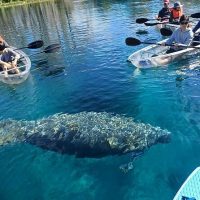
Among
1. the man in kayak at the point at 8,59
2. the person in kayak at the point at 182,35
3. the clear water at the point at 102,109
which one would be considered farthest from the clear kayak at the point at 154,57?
the man in kayak at the point at 8,59

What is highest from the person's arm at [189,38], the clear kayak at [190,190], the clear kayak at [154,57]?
the clear kayak at [190,190]

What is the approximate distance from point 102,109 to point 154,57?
196 inches

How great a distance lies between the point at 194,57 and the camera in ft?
62.2

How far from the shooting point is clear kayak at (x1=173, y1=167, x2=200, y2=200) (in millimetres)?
7238

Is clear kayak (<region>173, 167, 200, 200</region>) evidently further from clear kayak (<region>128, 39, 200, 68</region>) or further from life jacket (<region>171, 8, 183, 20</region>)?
life jacket (<region>171, 8, 183, 20</region>)

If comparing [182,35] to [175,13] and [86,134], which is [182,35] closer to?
[175,13]

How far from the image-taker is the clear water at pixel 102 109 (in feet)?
31.9

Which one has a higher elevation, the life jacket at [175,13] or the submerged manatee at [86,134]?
the submerged manatee at [86,134]

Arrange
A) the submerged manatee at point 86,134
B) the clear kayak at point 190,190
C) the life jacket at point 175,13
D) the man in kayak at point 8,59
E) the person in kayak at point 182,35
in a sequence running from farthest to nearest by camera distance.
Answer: the life jacket at point 175,13, the man in kayak at point 8,59, the person in kayak at point 182,35, the submerged manatee at point 86,134, the clear kayak at point 190,190

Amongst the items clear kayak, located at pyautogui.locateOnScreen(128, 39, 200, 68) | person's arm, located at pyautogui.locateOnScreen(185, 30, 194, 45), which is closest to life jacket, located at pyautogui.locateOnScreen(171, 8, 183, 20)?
clear kayak, located at pyautogui.locateOnScreen(128, 39, 200, 68)

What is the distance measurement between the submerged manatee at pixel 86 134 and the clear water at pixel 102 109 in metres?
0.41

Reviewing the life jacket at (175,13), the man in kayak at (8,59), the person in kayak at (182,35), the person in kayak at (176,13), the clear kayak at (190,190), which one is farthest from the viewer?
the life jacket at (175,13)

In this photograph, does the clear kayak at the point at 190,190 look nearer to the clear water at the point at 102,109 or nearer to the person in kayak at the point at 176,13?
the clear water at the point at 102,109

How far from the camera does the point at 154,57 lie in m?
17.8
